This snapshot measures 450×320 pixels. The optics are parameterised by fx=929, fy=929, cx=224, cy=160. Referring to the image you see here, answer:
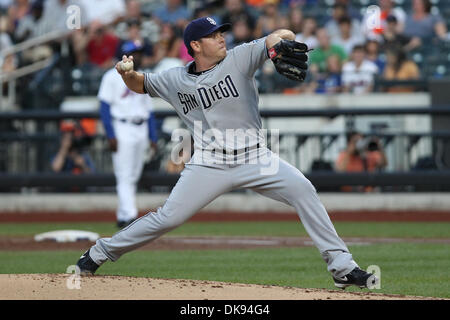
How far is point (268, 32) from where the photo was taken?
15.4 meters

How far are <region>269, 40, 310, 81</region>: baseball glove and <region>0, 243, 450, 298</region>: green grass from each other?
1640mm

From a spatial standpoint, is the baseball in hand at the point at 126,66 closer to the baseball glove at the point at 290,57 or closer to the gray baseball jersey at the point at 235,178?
the gray baseball jersey at the point at 235,178

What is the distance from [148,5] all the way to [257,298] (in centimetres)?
1363

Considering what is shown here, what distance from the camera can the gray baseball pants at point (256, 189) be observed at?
6.04m

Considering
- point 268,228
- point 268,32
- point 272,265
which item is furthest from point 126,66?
point 268,32

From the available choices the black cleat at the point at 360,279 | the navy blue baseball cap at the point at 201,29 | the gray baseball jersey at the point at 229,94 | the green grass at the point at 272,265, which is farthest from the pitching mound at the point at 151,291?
the navy blue baseball cap at the point at 201,29

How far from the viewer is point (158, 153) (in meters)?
13.6

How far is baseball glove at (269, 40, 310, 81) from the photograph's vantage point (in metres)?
5.60

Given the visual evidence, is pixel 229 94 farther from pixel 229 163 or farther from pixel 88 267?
pixel 88 267

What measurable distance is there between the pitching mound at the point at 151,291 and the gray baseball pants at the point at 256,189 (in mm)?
331

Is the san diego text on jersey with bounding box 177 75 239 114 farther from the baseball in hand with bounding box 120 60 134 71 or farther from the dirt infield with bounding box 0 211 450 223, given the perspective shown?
the dirt infield with bounding box 0 211 450 223

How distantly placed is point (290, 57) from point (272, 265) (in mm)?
2730

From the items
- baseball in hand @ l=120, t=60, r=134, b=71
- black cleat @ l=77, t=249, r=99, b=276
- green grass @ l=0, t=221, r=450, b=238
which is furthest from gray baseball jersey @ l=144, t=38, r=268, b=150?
green grass @ l=0, t=221, r=450, b=238

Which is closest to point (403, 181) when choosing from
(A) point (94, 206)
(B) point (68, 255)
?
(A) point (94, 206)
